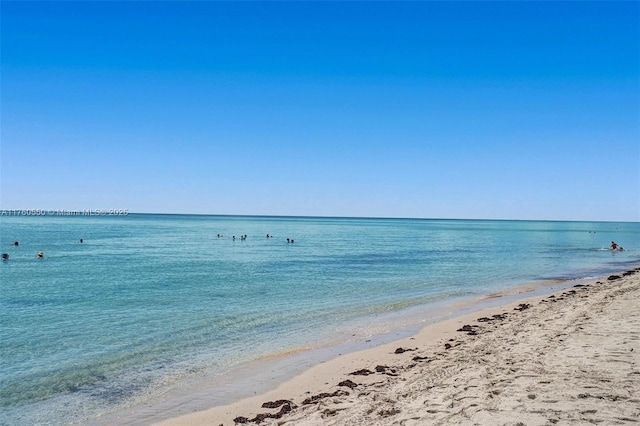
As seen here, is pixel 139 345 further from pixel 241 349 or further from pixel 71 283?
pixel 71 283

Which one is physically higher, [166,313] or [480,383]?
[480,383]

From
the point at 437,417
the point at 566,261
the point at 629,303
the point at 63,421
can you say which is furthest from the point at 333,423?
the point at 566,261

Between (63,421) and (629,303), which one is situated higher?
(629,303)

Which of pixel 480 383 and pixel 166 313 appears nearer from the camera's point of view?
pixel 480 383

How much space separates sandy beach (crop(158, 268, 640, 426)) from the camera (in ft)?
24.2

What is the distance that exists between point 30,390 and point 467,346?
12.0 meters

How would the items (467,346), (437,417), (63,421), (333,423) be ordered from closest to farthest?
(437,417) < (333,423) < (63,421) < (467,346)

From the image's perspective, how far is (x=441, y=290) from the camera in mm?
29047

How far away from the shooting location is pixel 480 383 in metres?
9.02

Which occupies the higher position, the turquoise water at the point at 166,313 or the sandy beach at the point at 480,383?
the sandy beach at the point at 480,383

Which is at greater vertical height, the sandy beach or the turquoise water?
the sandy beach

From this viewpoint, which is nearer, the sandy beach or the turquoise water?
the sandy beach

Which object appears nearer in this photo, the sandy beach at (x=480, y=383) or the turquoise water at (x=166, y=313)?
the sandy beach at (x=480, y=383)

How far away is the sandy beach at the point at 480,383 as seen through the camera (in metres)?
7.38
